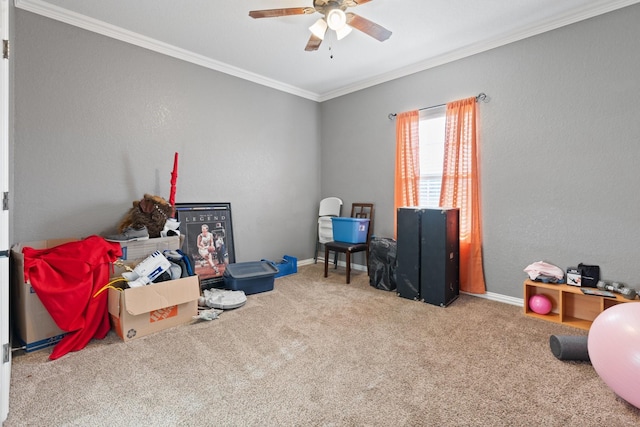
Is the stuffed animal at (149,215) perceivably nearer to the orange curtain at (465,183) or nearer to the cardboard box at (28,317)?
the cardboard box at (28,317)

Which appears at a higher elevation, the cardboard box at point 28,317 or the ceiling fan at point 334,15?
the ceiling fan at point 334,15

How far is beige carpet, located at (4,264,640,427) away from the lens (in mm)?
1484

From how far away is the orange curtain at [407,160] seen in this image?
3703 mm

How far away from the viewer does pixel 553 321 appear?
8.52 feet

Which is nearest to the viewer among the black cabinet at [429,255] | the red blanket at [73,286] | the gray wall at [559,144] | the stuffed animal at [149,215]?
the red blanket at [73,286]

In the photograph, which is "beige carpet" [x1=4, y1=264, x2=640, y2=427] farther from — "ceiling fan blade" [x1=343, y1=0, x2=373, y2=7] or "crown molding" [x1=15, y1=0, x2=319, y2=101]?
"crown molding" [x1=15, y1=0, x2=319, y2=101]

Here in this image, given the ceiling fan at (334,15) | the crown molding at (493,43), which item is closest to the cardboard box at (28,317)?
the ceiling fan at (334,15)

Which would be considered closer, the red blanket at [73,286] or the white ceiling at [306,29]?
the red blanket at [73,286]

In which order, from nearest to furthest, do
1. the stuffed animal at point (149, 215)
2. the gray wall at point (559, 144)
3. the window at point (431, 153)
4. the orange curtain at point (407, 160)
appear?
the gray wall at point (559, 144) < the stuffed animal at point (149, 215) < the window at point (431, 153) < the orange curtain at point (407, 160)

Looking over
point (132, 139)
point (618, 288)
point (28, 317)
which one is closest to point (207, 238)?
point (132, 139)

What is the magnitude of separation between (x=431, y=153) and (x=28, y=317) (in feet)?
13.0

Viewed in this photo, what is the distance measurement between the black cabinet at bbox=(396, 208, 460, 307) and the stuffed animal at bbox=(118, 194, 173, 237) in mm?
2416

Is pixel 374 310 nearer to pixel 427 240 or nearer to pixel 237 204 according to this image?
pixel 427 240

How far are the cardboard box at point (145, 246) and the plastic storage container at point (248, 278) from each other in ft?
2.16
